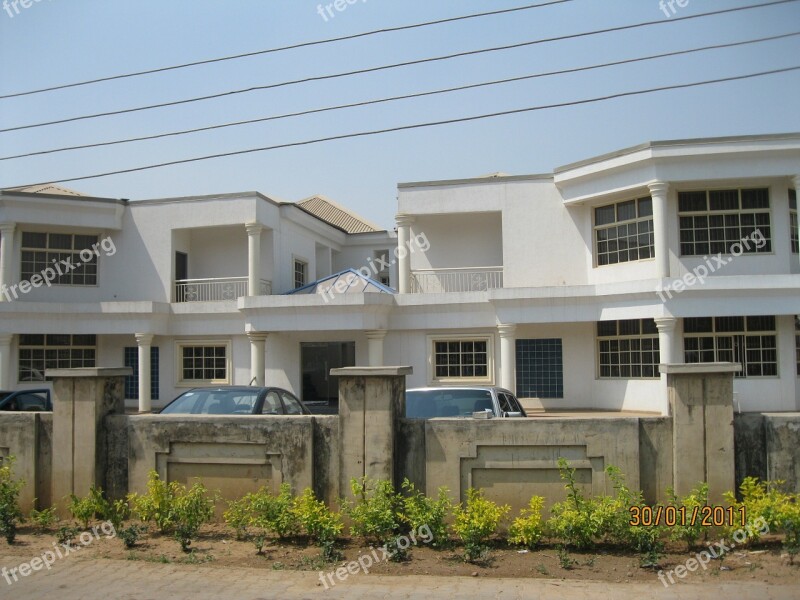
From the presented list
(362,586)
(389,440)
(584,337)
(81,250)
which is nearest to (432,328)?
(584,337)

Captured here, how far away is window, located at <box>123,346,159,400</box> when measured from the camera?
954 inches

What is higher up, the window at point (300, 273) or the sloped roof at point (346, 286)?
the window at point (300, 273)

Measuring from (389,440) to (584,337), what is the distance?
1434cm

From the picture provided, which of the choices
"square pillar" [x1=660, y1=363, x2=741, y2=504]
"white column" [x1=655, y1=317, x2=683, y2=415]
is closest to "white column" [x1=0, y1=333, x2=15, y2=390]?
"white column" [x1=655, y1=317, x2=683, y2=415]

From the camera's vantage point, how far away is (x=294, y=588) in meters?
6.70

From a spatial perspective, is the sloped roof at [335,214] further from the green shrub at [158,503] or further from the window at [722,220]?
the green shrub at [158,503]

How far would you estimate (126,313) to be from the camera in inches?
909

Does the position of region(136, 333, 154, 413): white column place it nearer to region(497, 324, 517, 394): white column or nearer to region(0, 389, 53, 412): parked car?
region(0, 389, 53, 412): parked car

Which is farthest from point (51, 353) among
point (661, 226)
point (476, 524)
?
point (476, 524)

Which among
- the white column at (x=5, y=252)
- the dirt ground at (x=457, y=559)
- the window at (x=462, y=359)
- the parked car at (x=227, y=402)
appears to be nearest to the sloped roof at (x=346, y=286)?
the window at (x=462, y=359)

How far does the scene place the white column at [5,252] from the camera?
23.1m

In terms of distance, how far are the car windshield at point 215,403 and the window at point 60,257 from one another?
49.8ft

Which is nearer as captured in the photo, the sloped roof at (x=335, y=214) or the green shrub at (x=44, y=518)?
the green shrub at (x=44, y=518)

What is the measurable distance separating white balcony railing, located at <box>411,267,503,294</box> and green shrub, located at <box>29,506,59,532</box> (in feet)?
48.8
